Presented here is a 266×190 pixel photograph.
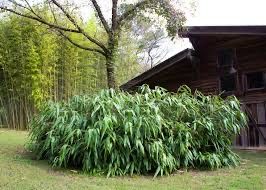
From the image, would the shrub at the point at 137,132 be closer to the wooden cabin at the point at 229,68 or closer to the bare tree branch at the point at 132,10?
the wooden cabin at the point at 229,68

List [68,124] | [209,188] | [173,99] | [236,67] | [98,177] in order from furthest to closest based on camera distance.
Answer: [236,67], [173,99], [68,124], [98,177], [209,188]

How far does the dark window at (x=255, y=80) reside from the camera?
935 cm

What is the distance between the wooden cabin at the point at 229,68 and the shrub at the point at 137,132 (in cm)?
228

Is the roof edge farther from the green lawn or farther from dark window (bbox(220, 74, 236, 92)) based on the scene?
the green lawn

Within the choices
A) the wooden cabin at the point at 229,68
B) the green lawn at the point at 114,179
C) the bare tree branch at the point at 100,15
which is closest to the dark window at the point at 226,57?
the wooden cabin at the point at 229,68

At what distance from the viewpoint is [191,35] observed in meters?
9.95

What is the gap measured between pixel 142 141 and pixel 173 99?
119 cm

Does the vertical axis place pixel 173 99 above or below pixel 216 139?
above

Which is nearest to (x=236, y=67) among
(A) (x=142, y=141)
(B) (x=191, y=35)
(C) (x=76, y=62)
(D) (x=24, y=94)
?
(B) (x=191, y=35)

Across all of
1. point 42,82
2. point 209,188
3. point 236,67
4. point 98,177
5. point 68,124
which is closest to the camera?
point 209,188

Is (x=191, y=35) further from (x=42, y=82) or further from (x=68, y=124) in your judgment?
(x=42, y=82)

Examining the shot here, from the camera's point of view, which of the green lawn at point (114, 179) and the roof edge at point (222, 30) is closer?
the green lawn at point (114, 179)

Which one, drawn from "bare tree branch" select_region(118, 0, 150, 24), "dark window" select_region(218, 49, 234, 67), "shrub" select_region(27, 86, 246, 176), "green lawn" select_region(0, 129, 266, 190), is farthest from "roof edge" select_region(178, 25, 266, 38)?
"green lawn" select_region(0, 129, 266, 190)

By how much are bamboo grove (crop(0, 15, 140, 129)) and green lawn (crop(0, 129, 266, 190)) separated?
672 centimetres
